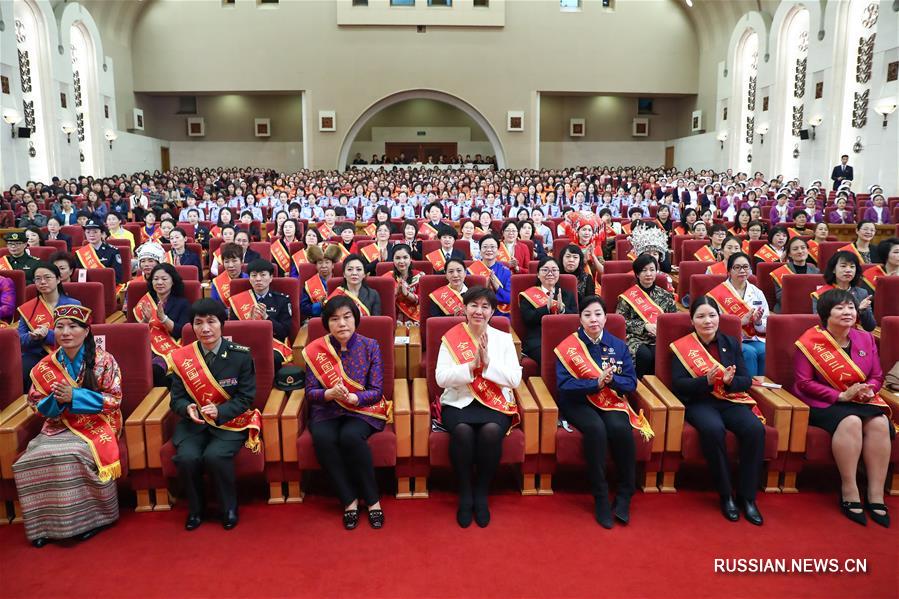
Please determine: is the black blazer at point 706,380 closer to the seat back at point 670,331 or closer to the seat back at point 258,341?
the seat back at point 670,331

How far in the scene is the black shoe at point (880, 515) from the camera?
244 centimetres

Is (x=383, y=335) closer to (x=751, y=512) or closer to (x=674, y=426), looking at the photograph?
(x=674, y=426)

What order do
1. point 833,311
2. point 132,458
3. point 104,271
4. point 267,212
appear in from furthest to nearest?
point 267,212
point 104,271
point 833,311
point 132,458

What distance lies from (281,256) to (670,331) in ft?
11.5

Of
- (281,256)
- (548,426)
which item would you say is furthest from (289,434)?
(281,256)

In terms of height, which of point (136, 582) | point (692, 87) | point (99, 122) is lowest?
point (136, 582)

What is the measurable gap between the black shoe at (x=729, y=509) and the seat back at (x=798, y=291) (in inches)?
73.5

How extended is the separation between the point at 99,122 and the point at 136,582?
15933 mm

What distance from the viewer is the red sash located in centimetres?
347

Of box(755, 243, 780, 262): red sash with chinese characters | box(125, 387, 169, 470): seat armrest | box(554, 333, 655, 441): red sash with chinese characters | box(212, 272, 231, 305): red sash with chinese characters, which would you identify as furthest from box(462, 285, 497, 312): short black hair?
box(755, 243, 780, 262): red sash with chinese characters

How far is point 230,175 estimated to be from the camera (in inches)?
617

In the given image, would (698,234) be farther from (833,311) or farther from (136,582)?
(136,582)

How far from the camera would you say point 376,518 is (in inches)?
96.8

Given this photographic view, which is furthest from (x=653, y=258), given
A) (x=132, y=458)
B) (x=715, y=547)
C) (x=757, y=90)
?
(x=757, y=90)
